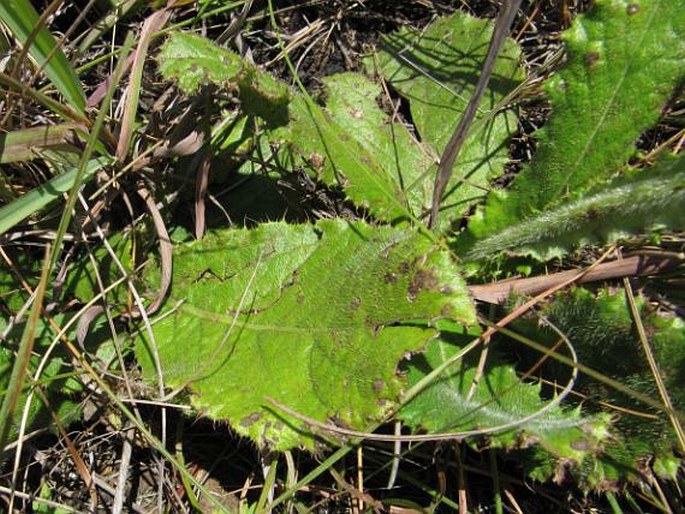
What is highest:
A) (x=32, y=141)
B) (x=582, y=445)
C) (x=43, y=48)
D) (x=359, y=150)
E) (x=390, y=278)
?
(x=43, y=48)

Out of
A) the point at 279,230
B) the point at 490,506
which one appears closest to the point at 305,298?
the point at 279,230

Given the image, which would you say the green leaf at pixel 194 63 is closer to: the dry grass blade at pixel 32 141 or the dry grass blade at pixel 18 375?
the dry grass blade at pixel 32 141

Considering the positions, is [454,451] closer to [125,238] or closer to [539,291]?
[539,291]

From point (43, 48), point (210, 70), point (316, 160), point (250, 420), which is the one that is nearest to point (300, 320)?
point (250, 420)

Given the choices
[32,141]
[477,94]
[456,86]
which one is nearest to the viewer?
[477,94]

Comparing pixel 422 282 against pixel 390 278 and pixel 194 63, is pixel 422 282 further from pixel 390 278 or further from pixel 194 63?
pixel 194 63

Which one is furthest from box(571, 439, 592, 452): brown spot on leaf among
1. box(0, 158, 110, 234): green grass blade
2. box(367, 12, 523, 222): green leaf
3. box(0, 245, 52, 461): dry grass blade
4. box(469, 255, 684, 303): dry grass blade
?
box(0, 158, 110, 234): green grass blade

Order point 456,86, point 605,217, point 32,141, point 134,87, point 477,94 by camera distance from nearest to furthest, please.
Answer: point 477,94 → point 605,217 → point 32,141 → point 134,87 → point 456,86
